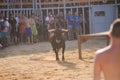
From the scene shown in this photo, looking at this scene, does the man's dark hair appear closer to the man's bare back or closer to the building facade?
the man's bare back

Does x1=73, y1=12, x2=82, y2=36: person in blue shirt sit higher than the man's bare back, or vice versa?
the man's bare back

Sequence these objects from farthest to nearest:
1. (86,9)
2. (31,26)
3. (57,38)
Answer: (86,9) → (31,26) → (57,38)

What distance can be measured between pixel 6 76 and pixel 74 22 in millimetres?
11359

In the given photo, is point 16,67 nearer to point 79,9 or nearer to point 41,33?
point 41,33

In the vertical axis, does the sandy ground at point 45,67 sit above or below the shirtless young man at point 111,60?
below

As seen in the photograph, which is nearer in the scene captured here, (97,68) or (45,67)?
(97,68)

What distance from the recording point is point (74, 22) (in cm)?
2047

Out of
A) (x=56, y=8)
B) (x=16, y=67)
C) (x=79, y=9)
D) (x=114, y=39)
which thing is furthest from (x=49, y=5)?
(x=114, y=39)

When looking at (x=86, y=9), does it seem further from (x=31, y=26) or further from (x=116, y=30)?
(x=116, y=30)

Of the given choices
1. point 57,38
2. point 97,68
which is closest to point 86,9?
point 57,38

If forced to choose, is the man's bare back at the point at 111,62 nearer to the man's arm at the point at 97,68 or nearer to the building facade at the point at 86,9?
the man's arm at the point at 97,68

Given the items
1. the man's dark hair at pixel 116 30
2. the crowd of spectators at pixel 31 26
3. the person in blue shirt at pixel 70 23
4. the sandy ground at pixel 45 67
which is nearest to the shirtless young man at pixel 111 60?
the man's dark hair at pixel 116 30

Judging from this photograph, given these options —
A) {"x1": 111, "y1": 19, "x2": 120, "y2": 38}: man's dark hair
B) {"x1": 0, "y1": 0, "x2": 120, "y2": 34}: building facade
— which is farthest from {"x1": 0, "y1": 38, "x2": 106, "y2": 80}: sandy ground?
{"x1": 0, "y1": 0, "x2": 120, "y2": 34}: building facade

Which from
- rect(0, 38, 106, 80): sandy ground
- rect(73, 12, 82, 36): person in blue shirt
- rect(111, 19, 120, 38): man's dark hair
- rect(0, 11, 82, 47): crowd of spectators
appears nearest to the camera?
rect(111, 19, 120, 38): man's dark hair
